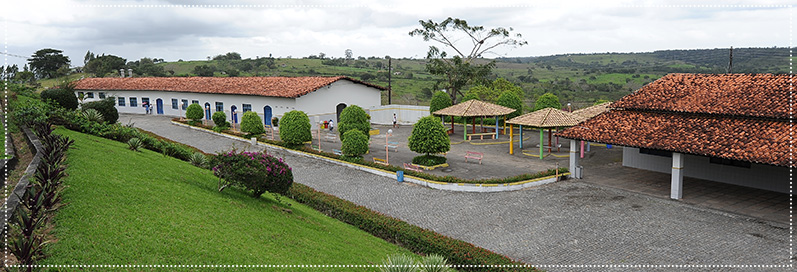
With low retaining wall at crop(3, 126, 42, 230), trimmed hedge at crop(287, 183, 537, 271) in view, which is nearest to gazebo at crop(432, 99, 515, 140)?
trimmed hedge at crop(287, 183, 537, 271)

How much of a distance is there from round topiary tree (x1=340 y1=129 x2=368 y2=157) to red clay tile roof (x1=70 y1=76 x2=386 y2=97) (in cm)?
1217

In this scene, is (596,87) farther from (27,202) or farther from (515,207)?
(27,202)

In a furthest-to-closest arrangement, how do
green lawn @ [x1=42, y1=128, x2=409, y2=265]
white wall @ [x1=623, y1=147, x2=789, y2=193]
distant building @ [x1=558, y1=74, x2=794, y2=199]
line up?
white wall @ [x1=623, y1=147, x2=789, y2=193]
distant building @ [x1=558, y1=74, x2=794, y2=199]
green lawn @ [x1=42, y1=128, x2=409, y2=265]

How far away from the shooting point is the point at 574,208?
17.2 metres

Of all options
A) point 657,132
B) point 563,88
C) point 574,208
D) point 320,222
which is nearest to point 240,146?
point 320,222

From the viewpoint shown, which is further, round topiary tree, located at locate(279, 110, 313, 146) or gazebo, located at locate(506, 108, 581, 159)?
round topiary tree, located at locate(279, 110, 313, 146)

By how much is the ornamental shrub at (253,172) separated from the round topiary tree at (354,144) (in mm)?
10555

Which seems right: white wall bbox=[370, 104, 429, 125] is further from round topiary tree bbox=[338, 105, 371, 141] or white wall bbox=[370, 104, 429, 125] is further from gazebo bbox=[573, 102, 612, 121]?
round topiary tree bbox=[338, 105, 371, 141]

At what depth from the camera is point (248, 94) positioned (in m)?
38.8

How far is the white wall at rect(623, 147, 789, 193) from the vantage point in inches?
728

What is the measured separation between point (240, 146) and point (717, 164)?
23226 mm

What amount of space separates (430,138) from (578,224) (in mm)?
9072

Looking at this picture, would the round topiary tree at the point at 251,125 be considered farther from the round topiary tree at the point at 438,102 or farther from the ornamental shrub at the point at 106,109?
the round topiary tree at the point at 438,102

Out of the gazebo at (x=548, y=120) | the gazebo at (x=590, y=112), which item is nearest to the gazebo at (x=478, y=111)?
the gazebo at (x=590, y=112)
